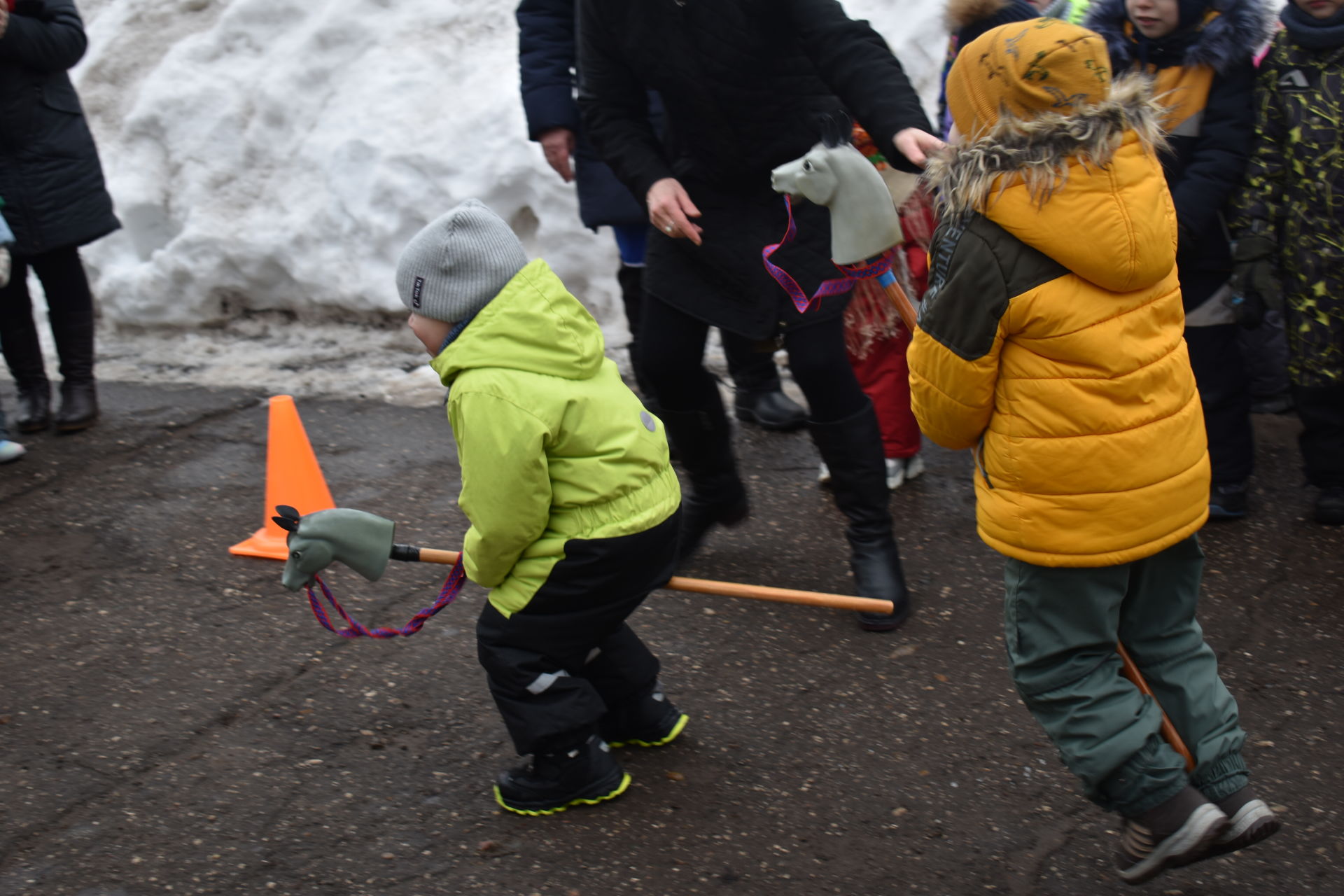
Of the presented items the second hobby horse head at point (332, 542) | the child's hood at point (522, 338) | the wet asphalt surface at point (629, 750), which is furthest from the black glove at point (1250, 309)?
the second hobby horse head at point (332, 542)

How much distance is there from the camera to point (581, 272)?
246 inches

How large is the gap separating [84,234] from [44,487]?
112cm

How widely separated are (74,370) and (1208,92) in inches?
174

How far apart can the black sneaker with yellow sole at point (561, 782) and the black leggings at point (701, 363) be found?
116 centimetres

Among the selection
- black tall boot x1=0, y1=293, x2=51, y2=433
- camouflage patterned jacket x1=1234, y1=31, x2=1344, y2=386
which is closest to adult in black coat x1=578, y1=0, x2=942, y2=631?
camouflage patterned jacket x1=1234, y1=31, x2=1344, y2=386

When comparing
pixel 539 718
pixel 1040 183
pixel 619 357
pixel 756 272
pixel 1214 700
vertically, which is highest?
pixel 1040 183

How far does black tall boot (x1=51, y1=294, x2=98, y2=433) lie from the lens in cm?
530

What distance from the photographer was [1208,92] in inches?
151

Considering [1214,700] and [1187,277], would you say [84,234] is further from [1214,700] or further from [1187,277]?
[1214,700]

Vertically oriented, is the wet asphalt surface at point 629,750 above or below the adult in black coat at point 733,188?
below

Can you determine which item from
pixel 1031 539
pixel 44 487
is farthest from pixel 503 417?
pixel 44 487

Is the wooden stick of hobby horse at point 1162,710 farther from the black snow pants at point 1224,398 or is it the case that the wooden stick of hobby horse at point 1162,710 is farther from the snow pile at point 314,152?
the snow pile at point 314,152

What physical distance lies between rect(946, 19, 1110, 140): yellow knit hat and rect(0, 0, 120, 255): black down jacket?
13.6 ft

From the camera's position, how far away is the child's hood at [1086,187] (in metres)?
2.14
